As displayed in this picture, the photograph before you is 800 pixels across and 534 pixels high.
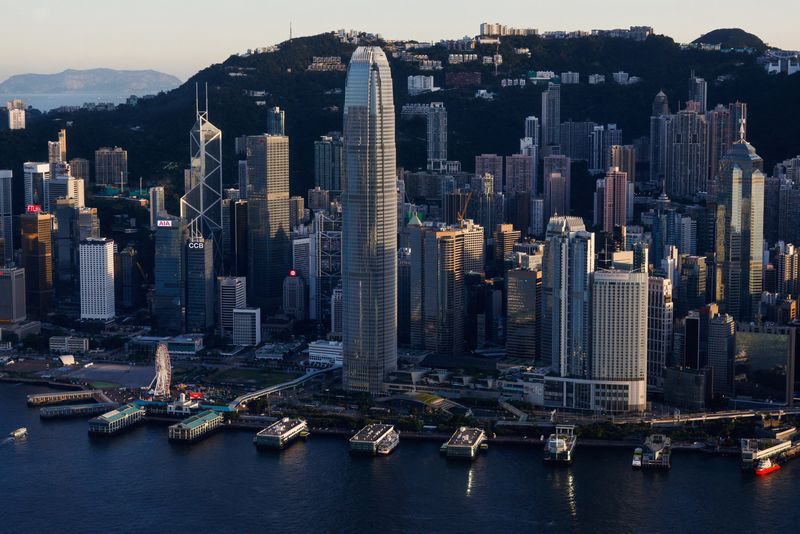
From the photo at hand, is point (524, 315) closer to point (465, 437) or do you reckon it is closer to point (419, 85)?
point (465, 437)

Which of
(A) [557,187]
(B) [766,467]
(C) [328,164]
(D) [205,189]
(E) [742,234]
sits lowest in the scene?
(B) [766,467]

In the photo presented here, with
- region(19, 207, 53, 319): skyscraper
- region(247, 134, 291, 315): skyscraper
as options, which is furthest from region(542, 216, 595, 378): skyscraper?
region(19, 207, 53, 319): skyscraper

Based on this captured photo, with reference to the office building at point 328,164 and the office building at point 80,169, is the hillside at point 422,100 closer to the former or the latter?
the office building at point 328,164

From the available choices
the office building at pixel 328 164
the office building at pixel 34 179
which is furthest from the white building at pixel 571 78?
the office building at pixel 34 179

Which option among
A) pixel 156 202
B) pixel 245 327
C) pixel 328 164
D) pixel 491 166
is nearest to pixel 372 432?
pixel 245 327

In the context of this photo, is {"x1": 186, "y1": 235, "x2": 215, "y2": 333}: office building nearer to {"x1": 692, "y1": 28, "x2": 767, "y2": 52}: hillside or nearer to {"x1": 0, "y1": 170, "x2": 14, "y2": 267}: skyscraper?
{"x1": 0, "y1": 170, "x2": 14, "y2": 267}: skyscraper

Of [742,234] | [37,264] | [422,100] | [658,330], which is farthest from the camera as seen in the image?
[422,100]
